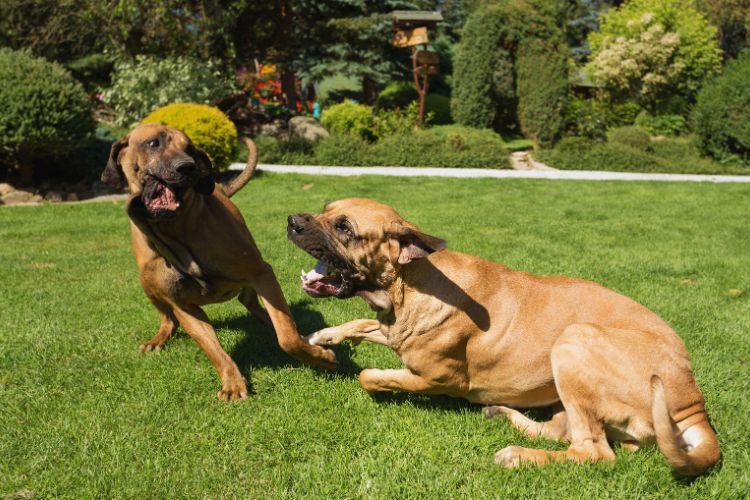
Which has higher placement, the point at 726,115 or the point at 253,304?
the point at 253,304

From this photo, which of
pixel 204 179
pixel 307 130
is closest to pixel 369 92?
pixel 307 130

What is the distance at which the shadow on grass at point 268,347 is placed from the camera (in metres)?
4.86

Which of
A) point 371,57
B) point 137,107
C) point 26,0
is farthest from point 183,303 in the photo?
point 371,57

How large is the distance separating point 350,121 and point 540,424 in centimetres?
1710

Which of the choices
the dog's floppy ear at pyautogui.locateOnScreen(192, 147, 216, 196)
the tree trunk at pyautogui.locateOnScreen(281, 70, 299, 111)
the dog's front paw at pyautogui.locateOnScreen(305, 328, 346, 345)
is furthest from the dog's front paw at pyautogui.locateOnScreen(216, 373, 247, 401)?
the tree trunk at pyautogui.locateOnScreen(281, 70, 299, 111)

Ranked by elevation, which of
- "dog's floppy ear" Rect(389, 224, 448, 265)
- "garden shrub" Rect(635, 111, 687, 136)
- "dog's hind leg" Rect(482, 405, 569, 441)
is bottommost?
"garden shrub" Rect(635, 111, 687, 136)

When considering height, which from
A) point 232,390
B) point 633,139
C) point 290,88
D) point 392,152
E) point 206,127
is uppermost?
point 290,88

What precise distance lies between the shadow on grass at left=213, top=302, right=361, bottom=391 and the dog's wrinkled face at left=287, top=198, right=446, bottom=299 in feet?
4.06

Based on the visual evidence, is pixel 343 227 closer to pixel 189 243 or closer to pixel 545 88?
pixel 189 243

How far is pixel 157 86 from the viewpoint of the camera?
721 inches

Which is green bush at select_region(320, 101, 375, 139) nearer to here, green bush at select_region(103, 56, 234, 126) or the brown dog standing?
green bush at select_region(103, 56, 234, 126)

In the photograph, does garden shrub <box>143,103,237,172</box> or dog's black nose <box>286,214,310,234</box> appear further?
garden shrub <box>143,103,237,172</box>

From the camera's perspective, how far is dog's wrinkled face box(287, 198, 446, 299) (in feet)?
11.9

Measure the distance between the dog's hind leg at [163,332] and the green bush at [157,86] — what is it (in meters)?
Answer: 13.7
